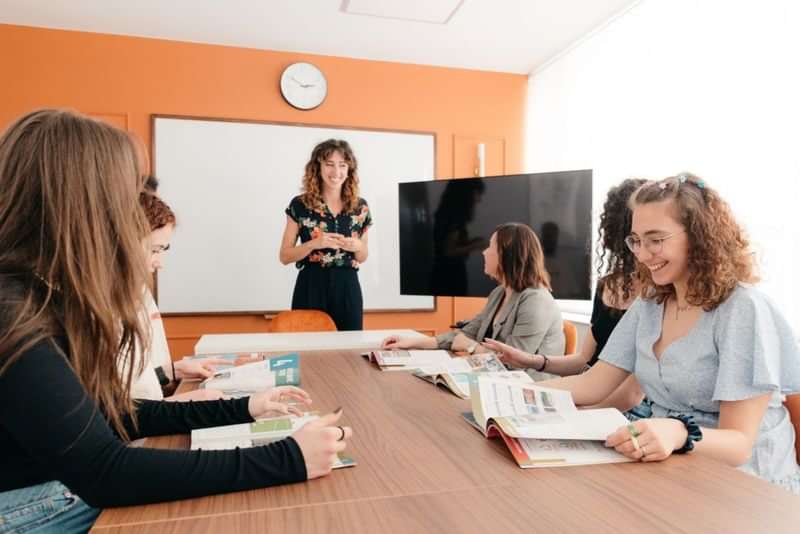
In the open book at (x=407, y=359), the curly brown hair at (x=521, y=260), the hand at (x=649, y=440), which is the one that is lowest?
the open book at (x=407, y=359)

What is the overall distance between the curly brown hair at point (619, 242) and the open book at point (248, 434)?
47.1 inches

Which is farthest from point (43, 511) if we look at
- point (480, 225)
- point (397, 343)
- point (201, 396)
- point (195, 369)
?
point (480, 225)

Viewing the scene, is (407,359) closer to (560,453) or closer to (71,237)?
(560,453)

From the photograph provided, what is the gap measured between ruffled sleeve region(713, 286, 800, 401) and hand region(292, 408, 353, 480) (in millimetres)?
806

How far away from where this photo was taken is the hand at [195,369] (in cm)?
178

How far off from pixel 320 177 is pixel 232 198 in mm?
1115

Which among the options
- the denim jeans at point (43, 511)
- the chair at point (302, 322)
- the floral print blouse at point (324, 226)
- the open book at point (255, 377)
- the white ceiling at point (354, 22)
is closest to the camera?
the denim jeans at point (43, 511)

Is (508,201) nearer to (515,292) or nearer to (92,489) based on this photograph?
(515,292)

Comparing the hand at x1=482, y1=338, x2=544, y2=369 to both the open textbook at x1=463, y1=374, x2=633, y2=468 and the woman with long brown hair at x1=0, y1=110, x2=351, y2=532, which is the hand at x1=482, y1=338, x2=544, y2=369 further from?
the woman with long brown hair at x1=0, y1=110, x2=351, y2=532

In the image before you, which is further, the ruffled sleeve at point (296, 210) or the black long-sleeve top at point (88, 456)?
the ruffled sleeve at point (296, 210)

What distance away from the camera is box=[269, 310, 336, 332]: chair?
3.04m

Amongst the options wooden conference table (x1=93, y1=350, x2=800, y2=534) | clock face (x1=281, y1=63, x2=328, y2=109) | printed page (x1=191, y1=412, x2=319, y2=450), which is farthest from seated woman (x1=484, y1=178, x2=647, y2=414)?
clock face (x1=281, y1=63, x2=328, y2=109)

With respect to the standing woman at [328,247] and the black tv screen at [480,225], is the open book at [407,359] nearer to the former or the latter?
the standing woman at [328,247]

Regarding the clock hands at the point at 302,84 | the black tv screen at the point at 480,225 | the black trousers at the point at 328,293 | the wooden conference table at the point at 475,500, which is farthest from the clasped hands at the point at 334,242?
the wooden conference table at the point at 475,500
